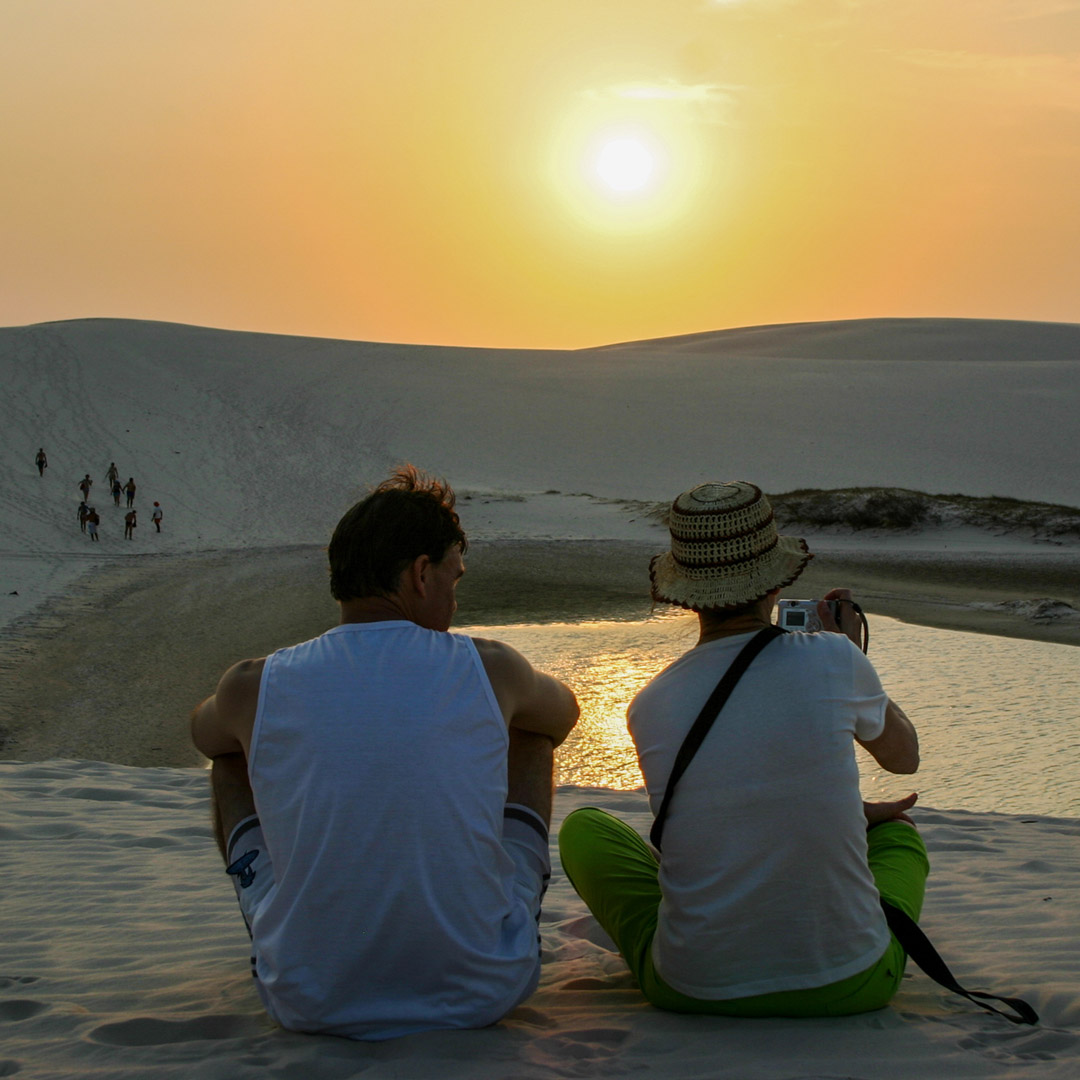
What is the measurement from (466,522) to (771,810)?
22821mm

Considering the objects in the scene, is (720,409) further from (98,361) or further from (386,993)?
(386,993)

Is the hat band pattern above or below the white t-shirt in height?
above

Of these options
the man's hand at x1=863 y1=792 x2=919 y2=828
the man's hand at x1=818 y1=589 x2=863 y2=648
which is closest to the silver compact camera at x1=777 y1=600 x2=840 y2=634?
the man's hand at x1=818 y1=589 x2=863 y2=648

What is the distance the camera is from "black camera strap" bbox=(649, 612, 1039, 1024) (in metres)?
2.49

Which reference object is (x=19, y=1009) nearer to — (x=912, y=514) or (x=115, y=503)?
(x=912, y=514)

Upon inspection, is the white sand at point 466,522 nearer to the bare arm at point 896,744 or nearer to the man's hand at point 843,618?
the bare arm at point 896,744

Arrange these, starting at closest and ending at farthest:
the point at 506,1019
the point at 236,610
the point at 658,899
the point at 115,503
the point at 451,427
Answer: the point at 506,1019
the point at 658,899
the point at 236,610
the point at 115,503
the point at 451,427

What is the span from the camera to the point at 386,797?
2324 millimetres

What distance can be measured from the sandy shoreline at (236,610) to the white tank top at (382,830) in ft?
18.3

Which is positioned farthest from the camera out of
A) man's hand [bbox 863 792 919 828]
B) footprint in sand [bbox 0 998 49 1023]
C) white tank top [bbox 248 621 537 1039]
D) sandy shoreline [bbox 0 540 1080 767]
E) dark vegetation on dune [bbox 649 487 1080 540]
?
dark vegetation on dune [bbox 649 487 1080 540]

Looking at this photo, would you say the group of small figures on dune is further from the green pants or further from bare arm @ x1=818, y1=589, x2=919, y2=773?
bare arm @ x1=818, y1=589, x2=919, y2=773

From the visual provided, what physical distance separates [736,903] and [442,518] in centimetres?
108

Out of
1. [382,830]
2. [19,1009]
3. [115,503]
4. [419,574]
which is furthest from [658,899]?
[115,503]

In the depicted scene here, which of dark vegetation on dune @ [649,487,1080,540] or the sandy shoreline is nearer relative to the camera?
the sandy shoreline
